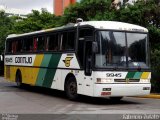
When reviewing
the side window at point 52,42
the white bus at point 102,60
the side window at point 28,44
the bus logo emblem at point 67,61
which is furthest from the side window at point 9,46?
the bus logo emblem at point 67,61

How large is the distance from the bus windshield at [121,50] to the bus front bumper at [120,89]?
2.37 feet

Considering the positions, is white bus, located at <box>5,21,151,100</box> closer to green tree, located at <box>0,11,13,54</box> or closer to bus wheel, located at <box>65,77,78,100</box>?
bus wheel, located at <box>65,77,78,100</box>

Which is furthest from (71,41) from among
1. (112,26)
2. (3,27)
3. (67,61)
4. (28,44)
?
(3,27)

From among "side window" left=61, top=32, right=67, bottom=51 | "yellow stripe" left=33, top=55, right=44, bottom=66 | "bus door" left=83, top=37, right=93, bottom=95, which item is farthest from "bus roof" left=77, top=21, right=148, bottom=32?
"yellow stripe" left=33, top=55, right=44, bottom=66

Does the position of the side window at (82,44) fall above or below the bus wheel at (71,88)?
above

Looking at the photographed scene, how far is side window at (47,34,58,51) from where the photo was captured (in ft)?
64.8

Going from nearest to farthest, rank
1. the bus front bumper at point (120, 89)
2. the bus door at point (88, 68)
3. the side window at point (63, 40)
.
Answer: the bus front bumper at point (120, 89) < the bus door at point (88, 68) < the side window at point (63, 40)

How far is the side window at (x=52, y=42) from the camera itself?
64.8 feet

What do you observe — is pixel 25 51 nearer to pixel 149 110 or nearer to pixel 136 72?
pixel 136 72

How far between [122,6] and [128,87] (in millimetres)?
11686

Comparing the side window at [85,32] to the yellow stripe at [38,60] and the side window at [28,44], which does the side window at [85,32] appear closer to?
the yellow stripe at [38,60]

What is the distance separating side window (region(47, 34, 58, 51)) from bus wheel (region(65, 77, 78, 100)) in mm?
1913

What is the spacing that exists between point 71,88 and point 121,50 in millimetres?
2828

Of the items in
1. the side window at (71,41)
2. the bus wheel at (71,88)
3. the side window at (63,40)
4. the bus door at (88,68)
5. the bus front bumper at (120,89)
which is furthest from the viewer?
the side window at (63,40)
